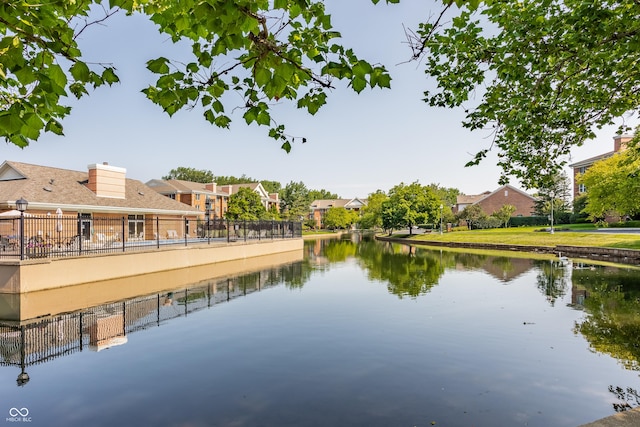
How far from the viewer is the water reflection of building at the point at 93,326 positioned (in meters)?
7.97

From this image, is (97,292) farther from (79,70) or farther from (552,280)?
(552,280)

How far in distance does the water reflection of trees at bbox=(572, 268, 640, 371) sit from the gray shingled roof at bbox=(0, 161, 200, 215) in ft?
95.9

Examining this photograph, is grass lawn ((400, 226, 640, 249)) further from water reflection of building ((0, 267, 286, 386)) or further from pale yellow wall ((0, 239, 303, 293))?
water reflection of building ((0, 267, 286, 386))

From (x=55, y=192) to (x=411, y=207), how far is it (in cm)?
4720

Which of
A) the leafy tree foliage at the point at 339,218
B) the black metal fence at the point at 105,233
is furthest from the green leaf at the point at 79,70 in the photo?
the leafy tree foliage at the point at 339,218

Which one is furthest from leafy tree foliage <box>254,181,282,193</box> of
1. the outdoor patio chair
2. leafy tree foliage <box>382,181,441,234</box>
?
the outdoor patio chair

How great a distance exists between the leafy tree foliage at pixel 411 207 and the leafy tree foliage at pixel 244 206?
72.8 ft

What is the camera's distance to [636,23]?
6.26 metres

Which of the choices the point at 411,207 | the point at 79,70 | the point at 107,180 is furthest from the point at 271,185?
the point at 79,70

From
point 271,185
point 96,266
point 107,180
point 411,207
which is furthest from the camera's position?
point 271,185

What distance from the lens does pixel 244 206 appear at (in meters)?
63.7

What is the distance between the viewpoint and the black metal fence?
1666cm

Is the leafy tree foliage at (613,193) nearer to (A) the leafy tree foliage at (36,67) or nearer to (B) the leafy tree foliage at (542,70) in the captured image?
(B) the leafy tree foliage at (542,70)

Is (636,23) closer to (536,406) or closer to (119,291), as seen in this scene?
(536,406)
